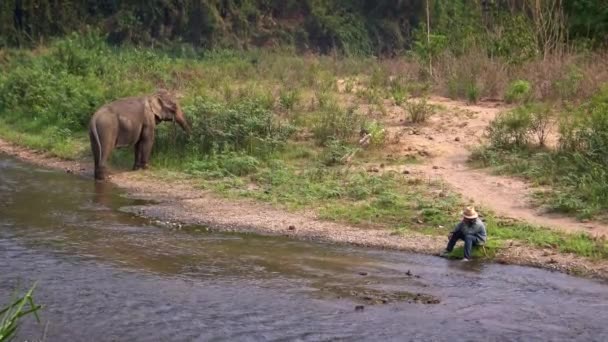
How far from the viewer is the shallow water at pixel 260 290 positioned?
26.6 ft

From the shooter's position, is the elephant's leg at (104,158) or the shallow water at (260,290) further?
the elephant's leg at (104,158)

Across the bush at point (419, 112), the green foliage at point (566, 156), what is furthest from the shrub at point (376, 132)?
the green foliage at point (566, 156)

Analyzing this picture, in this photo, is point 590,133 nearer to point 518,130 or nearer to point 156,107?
point 518,130

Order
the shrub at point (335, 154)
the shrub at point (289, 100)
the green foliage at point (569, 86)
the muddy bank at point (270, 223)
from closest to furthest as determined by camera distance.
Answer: the muddy bank at point (270, 223) → the shrub at point (335, 154) → the green foliage at point (569, 86) → the shrub at point (289, 100)

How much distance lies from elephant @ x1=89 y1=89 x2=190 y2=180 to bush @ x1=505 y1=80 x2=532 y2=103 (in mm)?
6258

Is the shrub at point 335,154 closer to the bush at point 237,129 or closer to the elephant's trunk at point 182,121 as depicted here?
the bush at point 237,129

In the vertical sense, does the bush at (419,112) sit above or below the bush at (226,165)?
above

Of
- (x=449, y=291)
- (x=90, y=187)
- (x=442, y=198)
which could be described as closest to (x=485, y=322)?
(x=449, y=291)

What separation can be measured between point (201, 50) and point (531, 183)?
804 inches

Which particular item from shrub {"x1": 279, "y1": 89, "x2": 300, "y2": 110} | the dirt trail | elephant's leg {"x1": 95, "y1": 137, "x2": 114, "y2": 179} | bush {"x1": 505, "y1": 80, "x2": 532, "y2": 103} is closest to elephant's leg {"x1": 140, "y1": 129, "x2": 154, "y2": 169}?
elephant's leg {"x1": 95, "y1": 137, "x2": 114, "y2": 179}

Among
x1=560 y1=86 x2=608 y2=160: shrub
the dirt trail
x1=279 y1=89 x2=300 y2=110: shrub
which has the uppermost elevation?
x1=560 y1=86 x2=608 y2=160: shrub

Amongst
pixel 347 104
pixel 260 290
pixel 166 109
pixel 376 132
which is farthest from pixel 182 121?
pixel 260 290

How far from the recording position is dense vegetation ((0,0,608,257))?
43.3 feet

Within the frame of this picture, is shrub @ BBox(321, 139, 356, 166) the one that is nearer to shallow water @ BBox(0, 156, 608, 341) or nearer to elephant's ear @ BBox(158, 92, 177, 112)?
elephant's ear @ BBox(158, 92, 177, 112)
